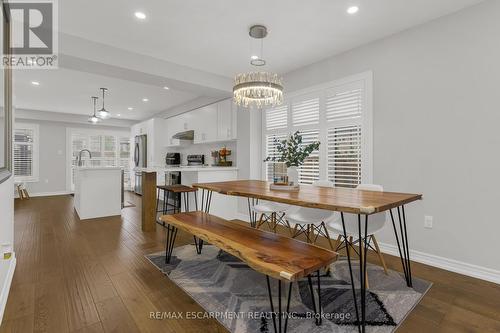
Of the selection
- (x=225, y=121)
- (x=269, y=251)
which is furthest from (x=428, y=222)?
(x=225, y=121)

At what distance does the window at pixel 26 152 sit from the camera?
7355 millimetres

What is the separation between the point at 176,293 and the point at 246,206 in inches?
103

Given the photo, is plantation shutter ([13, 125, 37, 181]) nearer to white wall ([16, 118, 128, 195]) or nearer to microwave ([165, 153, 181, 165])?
white wall ([16, 118, 128, 195])

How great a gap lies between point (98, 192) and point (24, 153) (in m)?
4.78

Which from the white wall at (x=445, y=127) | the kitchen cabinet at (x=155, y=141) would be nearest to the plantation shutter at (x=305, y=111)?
the white wall at (x=445, y=127)

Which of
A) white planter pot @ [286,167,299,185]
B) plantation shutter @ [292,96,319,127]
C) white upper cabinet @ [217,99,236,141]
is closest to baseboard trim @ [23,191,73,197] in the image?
white upper cabinet @ [217,99,236,141]

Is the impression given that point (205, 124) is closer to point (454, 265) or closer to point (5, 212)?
point (5, 212)

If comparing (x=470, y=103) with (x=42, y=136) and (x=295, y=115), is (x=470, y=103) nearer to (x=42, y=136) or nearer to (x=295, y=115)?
(x=295, y=115)

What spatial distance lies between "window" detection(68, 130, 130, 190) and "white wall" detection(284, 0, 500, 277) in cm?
782

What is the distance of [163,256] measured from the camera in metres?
2.88

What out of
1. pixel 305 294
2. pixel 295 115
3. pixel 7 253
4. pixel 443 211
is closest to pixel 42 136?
pixel 7 253

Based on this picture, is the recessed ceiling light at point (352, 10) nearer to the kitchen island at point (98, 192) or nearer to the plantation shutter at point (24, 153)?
the kitchen island at point (98, 192)

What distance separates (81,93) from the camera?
5.52 metres

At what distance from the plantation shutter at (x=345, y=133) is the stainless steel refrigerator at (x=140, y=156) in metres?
5.79
